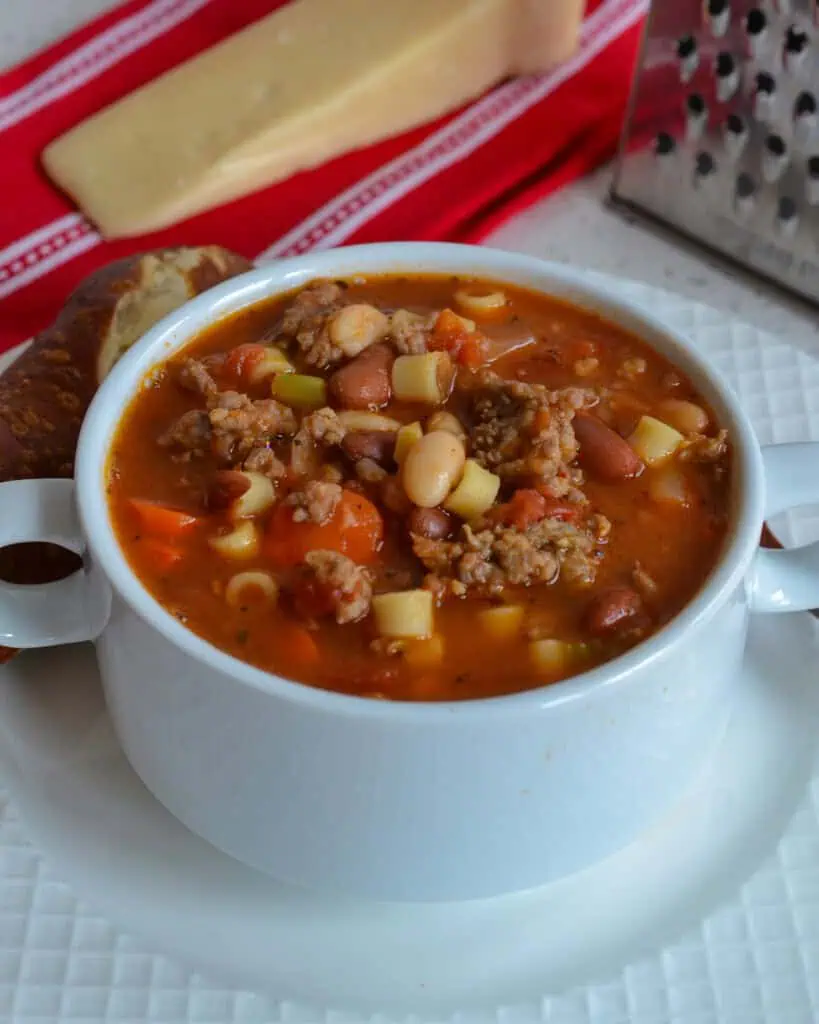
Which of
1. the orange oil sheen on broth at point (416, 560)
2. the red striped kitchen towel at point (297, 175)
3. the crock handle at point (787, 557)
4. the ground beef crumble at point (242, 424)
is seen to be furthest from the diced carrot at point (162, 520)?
the red striped kitchen towel at point (297, 175)

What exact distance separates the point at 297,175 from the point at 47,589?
177cm

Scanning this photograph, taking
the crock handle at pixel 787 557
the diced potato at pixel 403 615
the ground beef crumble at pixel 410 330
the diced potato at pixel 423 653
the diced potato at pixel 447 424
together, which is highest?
the ground beef crumble at pixel 410 330

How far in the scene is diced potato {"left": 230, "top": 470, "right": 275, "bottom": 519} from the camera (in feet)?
4.98

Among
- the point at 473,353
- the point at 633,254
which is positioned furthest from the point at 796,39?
the point at 473,353

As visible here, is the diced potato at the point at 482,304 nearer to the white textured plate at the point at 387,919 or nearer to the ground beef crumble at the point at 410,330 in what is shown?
the ground beef crumble at the point at 410,330

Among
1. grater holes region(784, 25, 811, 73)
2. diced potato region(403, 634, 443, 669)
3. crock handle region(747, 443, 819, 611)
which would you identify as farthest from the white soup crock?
grater holes region(784, 25, 811, 73)

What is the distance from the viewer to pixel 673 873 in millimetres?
1592

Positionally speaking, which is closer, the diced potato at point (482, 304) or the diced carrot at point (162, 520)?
the diced carrot at point (162, 520)

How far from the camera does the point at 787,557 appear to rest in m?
1.66

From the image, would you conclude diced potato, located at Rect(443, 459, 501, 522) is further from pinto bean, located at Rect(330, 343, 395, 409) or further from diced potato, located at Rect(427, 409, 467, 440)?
pinto bean, located at Rect(330, 343, 395, 409)

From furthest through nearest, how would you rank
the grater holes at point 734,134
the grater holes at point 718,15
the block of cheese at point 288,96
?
the block of cheese at point 288,96 → the grater holes at point 734,134 → the grater holes at point 718,15

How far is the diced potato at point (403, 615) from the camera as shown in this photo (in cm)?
140

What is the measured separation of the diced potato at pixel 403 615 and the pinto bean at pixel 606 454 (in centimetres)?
31

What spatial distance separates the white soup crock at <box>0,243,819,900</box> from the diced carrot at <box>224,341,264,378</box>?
134 millimetres
